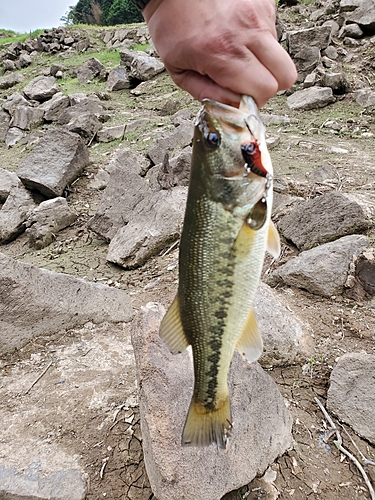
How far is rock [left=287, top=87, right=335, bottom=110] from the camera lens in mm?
8367

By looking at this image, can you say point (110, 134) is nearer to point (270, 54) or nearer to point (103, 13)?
point (270, 54)

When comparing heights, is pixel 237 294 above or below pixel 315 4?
below

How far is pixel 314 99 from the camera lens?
8.39m

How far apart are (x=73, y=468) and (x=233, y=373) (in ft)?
3.15

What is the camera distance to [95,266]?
4.89m

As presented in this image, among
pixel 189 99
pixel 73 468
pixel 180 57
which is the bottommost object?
pixel 73 468

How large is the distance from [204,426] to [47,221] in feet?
14.7

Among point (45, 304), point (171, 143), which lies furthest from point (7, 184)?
point (45, 304)

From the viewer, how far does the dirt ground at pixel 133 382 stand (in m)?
2.37

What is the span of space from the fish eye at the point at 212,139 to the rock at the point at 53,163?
17.3ft

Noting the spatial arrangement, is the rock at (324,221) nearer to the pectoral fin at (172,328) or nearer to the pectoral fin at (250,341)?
the pectoral fin at (250,341)

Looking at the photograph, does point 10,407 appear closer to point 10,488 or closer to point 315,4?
point 10,488

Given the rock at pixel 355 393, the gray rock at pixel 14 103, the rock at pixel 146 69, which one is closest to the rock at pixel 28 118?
the gray rock at pixel 14 103

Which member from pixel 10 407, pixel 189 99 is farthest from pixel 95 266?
pixel 189 99
